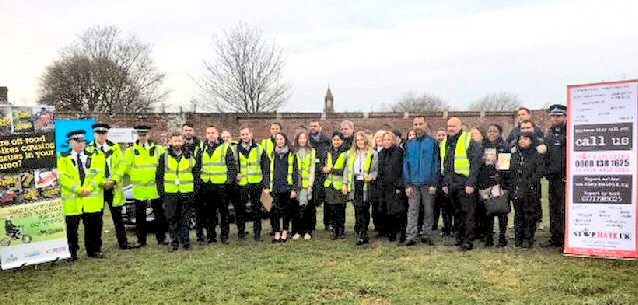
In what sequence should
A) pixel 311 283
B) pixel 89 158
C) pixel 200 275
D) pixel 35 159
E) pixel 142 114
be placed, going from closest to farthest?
1. pixel 311 283
2. pixel 200 275
3. pixel 35 159
4. pixel 89 158
5. pixel 142 114

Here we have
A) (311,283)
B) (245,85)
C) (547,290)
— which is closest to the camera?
(547,290)

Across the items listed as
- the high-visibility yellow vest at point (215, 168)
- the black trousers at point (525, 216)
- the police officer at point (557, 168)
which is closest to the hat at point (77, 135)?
the high-visibility yellow vest at point (215, 168)

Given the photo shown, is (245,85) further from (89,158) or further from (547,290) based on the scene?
(547,290)

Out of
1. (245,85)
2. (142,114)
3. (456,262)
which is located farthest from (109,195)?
(245,85)

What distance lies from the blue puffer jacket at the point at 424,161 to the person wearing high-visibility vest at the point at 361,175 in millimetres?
709

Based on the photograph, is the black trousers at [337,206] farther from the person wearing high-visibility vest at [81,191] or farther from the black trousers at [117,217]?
the person wearing high-visibility vest at [81,191]

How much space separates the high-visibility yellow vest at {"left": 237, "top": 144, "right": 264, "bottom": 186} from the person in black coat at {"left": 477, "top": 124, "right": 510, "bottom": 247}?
12.1ft

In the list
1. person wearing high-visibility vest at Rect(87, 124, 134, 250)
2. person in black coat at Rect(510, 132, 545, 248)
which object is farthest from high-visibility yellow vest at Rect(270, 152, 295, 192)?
person in black coat at Rect(510, 132, 545, 248)

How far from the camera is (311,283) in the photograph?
6324 mm

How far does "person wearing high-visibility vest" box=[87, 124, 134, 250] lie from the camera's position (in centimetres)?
866

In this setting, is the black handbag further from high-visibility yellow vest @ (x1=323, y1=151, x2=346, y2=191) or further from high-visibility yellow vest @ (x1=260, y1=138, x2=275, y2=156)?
high-visibility yellow vest @ (x1=260, y1=138, x2=275, y2=156)

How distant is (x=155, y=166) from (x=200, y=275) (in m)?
2.84

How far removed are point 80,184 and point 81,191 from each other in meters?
0.12

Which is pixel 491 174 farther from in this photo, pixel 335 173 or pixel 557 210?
pixel 335 173
